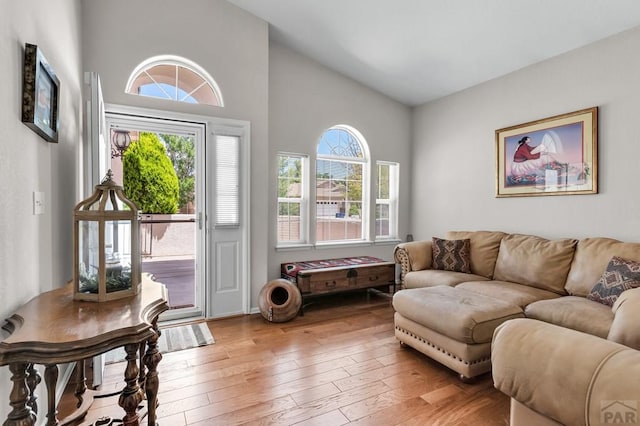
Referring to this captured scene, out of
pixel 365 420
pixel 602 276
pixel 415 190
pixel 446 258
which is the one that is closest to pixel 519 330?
pixel 365 420

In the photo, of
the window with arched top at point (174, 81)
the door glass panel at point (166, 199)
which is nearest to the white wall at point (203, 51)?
the window with arched top at point (174, 81)

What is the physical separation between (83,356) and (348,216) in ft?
13.0

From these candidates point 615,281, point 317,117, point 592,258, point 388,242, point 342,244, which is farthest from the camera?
point 388,242

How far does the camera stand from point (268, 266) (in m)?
4.09

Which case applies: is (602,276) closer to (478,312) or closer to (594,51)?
(478,312)

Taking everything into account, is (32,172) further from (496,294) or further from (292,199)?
(496,294)

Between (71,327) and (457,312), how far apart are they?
7.21ft

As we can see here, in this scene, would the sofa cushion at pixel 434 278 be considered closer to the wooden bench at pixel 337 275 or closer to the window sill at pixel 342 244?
the wooden bench at pixel 337 275

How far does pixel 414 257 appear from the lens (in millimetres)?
3904

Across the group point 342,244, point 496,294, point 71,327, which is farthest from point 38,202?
point 342,244

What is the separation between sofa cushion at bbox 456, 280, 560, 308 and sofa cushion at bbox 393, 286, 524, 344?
0.86ft

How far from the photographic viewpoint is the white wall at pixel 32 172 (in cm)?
→ 124

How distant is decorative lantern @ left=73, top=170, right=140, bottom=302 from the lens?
1.47 metres

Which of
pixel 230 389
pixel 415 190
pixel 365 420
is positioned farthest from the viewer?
pixel 415 190
